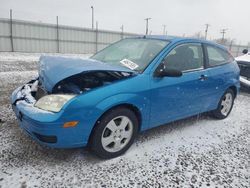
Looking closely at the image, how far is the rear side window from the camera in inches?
152

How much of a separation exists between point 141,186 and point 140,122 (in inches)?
34.4

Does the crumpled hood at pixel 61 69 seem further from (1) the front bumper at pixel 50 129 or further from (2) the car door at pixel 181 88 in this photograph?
(2) the car door at pixel 181 88

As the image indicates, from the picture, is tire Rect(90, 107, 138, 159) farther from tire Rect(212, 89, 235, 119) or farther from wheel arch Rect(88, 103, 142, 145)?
tire Rect(212, 89, 235, 119)

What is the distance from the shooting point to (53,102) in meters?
2.40

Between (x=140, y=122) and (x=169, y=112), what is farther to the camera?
(x=169, y=112)

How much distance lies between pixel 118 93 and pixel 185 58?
1465 millimetres

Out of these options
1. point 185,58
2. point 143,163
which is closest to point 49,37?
point 185,58

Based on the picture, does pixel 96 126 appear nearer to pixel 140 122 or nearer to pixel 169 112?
pixel 140 122

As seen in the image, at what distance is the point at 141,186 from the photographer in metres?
2.28

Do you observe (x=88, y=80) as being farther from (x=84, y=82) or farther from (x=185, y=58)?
(x=185, y=58)

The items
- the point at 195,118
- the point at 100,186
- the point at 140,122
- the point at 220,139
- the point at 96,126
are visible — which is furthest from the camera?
the point at 195,118

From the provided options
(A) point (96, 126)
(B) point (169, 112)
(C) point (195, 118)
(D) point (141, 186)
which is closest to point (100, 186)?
(D) point (141, 186)

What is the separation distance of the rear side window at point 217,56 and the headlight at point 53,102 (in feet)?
8.69

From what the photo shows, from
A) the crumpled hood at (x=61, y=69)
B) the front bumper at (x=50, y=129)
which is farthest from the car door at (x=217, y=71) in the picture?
the front bumper at (x=50, y=129)
